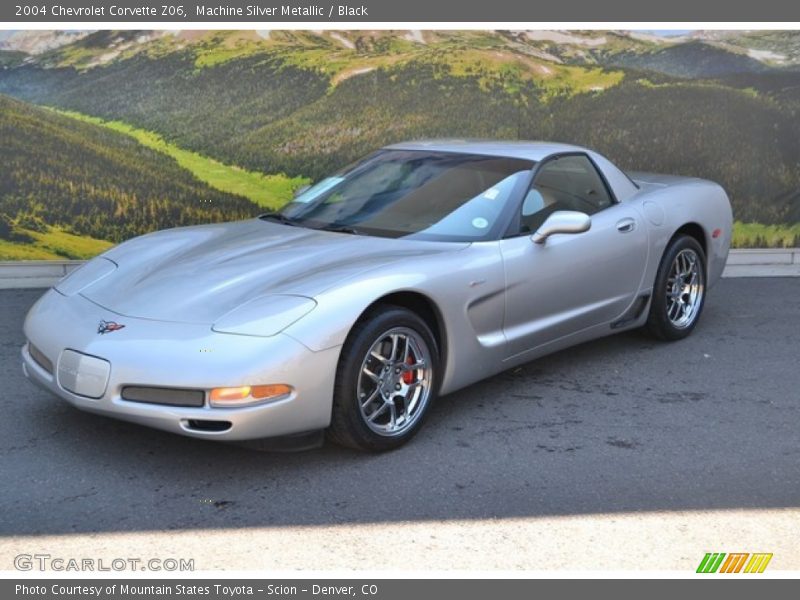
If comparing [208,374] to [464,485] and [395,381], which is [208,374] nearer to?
[395,381]

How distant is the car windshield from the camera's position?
534 centimetres

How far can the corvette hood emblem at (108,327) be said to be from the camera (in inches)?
172

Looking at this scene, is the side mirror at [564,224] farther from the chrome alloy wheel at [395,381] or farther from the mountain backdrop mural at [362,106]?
the mountain backdrop mural at [362,106]

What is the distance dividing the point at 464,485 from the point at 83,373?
163cm

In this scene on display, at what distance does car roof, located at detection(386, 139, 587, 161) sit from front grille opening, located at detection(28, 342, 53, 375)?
2427mm

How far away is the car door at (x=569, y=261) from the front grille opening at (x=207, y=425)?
1622 mm

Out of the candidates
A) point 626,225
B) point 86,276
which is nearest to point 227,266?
point 86,276

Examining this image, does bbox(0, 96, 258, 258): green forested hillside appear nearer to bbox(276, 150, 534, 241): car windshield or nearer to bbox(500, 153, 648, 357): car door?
bbox(276, 150, 534, 241): car windshield

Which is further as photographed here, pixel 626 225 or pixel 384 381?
pixel 626 225

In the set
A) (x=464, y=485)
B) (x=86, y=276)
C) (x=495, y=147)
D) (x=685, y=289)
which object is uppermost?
(x=495, y=147)

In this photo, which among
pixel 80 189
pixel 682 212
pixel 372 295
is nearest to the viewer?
pixel 372 295

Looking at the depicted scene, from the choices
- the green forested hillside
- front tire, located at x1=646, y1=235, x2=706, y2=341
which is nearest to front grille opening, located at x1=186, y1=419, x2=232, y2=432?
front tire, located at x1=646, y1=235, x2=706, y2=341

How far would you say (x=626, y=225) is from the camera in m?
6.02
